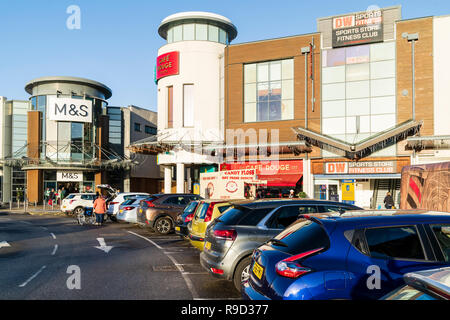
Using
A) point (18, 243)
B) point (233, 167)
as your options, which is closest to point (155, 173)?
point (233, 167)

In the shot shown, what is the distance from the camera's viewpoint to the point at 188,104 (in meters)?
36.5

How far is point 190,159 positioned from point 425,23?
2069 cm

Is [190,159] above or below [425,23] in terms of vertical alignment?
below

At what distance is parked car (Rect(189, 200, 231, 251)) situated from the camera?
10.3 metres

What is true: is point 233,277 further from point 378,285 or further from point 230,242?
point 378,285

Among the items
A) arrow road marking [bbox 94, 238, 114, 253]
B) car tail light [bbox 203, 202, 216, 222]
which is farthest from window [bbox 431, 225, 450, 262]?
arrow road marking [bbox 94, 238, 114, 253]

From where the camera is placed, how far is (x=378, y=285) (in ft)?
14.9

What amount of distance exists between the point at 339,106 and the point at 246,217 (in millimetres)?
23380

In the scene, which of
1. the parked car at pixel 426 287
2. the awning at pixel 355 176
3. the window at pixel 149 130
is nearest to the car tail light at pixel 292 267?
the parked car at pixel 426 287

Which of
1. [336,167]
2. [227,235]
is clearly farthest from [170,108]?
[227,235]

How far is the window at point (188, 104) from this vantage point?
36.4 metres

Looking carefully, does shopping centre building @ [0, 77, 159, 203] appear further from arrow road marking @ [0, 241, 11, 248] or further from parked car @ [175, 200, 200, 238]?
parked car @ [175, 200, 200, 238]

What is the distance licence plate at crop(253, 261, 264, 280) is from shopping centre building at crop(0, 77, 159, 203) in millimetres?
39912
